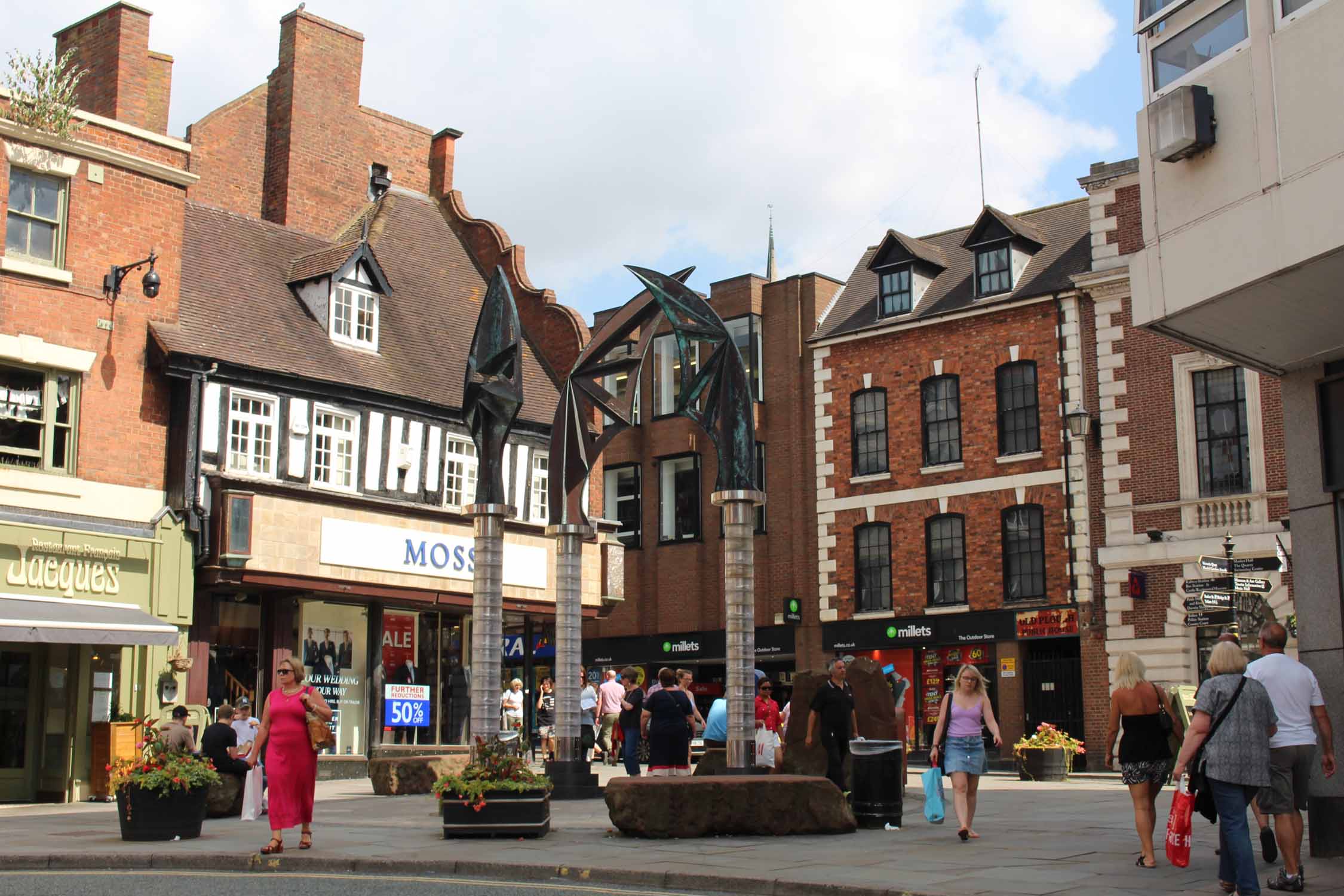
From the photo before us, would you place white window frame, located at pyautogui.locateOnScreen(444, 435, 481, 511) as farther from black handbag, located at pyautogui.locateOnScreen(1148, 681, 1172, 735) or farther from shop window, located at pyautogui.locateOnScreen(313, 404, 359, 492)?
black handbag, located at pyautogui.locateOnScreen(1148, 681, 1172, 735)

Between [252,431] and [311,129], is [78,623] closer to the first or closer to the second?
[252,431]

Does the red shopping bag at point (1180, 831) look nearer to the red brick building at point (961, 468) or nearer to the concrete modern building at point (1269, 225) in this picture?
the concrete modern building at point (1269, 225)

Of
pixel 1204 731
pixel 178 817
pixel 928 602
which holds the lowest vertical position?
pixel 178 817

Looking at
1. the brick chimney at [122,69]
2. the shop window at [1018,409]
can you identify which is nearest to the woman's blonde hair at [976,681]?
the brick chimney at [122,69]

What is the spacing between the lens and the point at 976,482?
34.6 m

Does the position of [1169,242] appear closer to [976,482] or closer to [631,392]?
[631,392]

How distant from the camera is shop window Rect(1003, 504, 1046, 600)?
3338 centimetres

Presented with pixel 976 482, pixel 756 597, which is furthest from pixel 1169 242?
pixel 756 597

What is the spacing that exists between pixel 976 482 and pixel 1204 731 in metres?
24.9

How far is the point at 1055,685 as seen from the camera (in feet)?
107

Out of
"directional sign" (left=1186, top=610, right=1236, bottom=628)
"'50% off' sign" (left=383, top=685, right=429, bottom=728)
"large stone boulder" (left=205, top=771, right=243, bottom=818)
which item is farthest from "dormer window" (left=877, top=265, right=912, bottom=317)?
"large stone boulder" (left=205, top=771, right=243, bottom=818)

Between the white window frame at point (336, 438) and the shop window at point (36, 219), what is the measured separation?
542 cm

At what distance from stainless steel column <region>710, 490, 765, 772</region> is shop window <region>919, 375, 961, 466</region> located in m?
18.6

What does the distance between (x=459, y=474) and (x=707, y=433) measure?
487 inches
